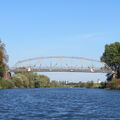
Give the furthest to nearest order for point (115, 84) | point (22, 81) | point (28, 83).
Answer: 1. point (28, 83)
2. point (22, 81)
3. point (115, 84)

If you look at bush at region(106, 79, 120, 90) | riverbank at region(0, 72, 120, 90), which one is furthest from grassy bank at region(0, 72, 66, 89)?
bush at region(106, 79, 120, 90)

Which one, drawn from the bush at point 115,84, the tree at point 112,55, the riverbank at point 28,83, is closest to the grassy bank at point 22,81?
the riverbank at point 28,83

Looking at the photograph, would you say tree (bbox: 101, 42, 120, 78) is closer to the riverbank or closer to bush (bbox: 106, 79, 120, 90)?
the riverbank

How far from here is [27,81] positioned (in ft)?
374

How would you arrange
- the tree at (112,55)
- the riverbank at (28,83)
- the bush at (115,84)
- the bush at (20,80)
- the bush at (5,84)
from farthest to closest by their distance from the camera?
the tree at (112,55), the bush at (20,80), the bush at (5,84), the riverbank at (28,83), the bush at (115,84)

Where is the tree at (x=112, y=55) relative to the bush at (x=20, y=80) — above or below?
above

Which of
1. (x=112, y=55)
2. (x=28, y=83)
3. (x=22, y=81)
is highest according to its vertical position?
(x=112, y=55)

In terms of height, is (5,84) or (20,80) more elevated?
(20,80)

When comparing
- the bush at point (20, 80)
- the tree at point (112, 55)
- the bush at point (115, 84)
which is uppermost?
the tree at point (112, 55)

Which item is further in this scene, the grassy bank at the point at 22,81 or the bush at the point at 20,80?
the bush at the point at 20,80

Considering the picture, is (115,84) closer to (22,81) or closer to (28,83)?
(22,81)

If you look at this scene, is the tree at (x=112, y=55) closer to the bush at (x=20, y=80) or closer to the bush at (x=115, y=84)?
the bush at (x=115, y=84)

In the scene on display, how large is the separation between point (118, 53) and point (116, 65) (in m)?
5.02

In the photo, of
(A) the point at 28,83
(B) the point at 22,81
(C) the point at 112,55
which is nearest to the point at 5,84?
(B) the point at 22,81
